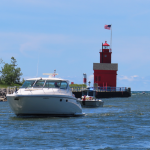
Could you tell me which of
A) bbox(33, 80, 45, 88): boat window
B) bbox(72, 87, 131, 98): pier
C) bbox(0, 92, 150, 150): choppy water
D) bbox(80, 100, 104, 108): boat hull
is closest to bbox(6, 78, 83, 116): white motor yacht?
bbox(33, 80, 45, 88): boat window

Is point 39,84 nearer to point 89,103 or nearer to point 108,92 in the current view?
point 89,103

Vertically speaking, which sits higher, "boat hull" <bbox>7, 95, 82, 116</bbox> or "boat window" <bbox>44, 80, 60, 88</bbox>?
"boat window" <bbox>44, 80, 60, 88</bbox>

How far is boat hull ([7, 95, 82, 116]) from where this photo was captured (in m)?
23.0

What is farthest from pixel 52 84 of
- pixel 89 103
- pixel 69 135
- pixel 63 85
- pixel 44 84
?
pixel 89 103

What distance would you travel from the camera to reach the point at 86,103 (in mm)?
40281

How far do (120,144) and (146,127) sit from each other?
20.1 feet

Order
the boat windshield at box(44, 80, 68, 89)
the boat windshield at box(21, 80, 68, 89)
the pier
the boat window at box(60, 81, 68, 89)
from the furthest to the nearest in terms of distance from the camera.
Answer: the pier < the boat window at box(60, 81, 68, 89) < the boat windshield at box(44, 80, 68, 89) < the boat windshield at box(21, 80, 68, 89)

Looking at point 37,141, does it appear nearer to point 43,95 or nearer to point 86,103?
point 43,95

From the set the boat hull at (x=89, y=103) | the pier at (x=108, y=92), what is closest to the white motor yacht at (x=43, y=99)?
the boat hull at (x=89, y=103)

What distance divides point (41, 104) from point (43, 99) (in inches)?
16.9

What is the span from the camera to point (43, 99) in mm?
22969

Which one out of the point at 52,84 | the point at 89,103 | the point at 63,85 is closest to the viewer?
the point at 52,84

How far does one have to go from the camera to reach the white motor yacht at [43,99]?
905 inches

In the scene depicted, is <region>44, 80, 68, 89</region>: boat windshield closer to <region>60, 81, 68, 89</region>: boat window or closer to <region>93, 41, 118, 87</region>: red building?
<region>60, 81, 68, 89</region>: boat window
